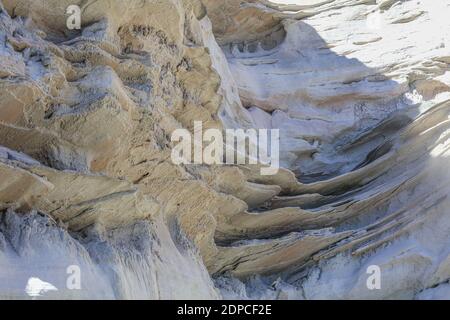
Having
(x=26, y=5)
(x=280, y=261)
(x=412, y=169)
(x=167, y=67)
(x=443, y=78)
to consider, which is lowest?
(x=280, y=261)

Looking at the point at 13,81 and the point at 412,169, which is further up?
the point at 13,81
